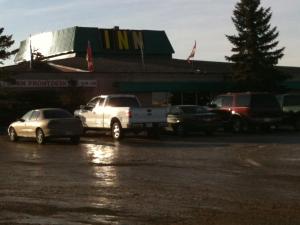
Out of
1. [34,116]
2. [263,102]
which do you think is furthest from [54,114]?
[263,102]

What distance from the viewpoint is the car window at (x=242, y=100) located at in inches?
1197

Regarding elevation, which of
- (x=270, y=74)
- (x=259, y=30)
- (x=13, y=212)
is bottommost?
(x=13, y=212)

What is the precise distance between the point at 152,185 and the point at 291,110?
20.2 meters

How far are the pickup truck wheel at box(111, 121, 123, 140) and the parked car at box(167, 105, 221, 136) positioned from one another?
3.33m

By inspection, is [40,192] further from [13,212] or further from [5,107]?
[5,107]

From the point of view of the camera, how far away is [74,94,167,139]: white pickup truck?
2641cm

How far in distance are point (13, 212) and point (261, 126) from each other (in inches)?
874

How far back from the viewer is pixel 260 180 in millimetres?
13398

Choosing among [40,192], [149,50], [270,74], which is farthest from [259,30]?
[40,192]

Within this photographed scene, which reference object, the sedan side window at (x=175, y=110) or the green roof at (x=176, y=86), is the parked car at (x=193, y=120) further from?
the green roof at (x=176, y=86)

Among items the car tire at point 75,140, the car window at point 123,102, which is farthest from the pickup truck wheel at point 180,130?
the car tire at point 75,140

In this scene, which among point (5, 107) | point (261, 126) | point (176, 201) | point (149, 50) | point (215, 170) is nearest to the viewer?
point (176, 201)

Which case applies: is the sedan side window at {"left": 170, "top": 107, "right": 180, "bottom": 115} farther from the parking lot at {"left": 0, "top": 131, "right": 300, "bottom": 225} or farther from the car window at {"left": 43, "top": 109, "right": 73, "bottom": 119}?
the parking lot at {"left": 0, "top": 131, "right": 300, "bottom": 225}

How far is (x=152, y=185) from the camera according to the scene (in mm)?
12797
